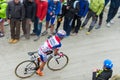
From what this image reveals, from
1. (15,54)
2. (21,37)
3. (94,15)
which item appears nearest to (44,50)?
(15,54)

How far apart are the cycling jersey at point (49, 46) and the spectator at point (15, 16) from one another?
6.80ft

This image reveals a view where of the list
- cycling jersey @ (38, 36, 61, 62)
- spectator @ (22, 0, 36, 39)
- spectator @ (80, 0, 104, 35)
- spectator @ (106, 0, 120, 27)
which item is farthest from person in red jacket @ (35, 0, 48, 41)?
spectator @ (106, 0, 120, 27)

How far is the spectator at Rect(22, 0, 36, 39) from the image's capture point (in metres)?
12.4

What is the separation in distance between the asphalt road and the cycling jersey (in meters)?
0.83

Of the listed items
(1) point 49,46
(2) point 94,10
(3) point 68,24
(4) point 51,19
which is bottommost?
(3) point 68,24

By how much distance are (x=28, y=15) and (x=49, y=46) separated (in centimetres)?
230

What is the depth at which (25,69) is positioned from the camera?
439 inches

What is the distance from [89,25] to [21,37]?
2836mm

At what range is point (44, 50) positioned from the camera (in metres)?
10.9

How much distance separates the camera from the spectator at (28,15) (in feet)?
40.8

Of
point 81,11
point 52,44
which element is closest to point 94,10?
point 81,11

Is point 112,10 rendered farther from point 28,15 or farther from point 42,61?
point 42,61

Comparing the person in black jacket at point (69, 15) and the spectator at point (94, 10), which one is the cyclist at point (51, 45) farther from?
the spectator at point (94, 10)

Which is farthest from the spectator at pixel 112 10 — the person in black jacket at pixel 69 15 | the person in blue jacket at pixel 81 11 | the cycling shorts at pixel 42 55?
the cycling shorts at pixel 42 55
